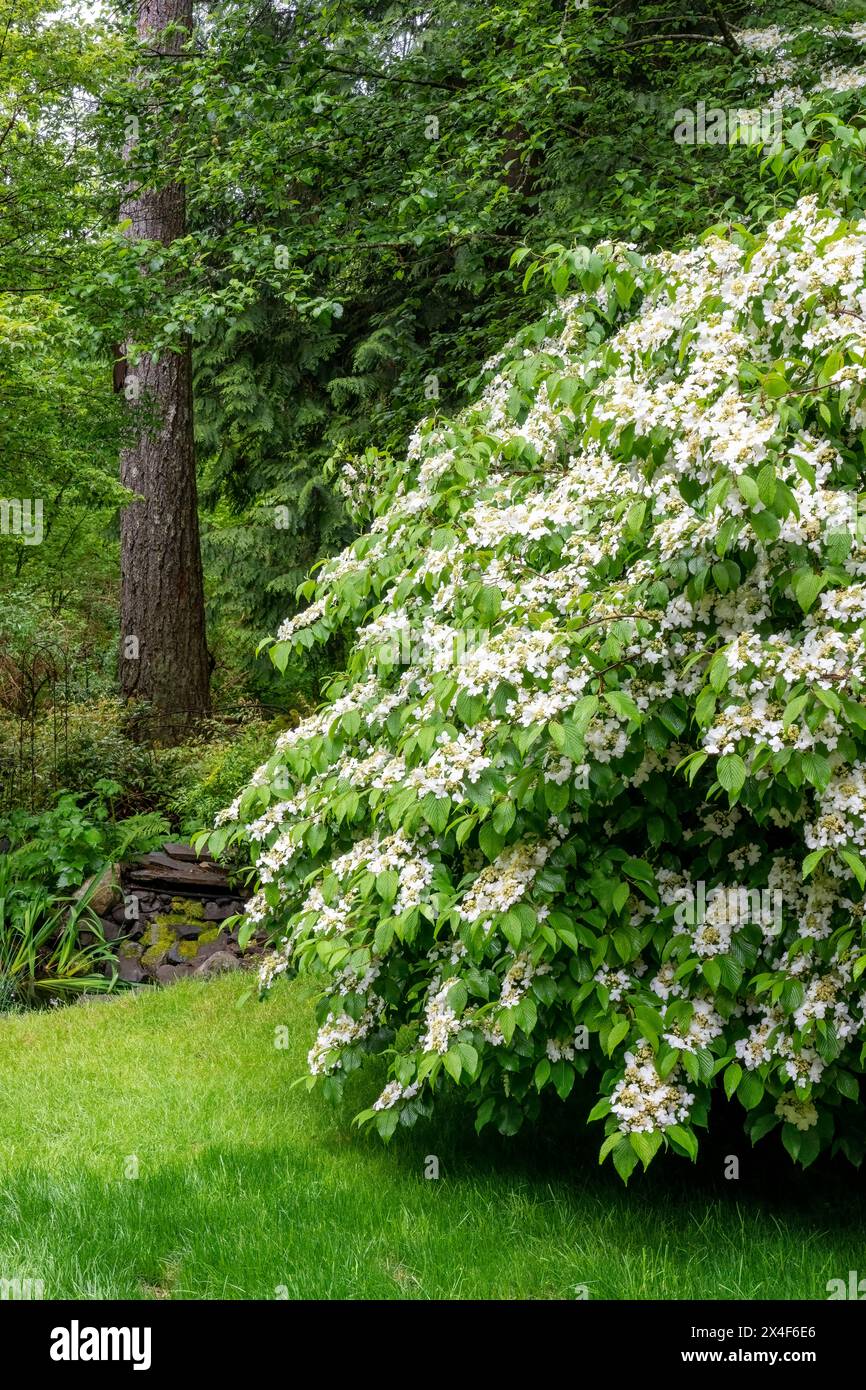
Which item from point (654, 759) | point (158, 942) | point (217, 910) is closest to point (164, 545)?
point (217, 910)

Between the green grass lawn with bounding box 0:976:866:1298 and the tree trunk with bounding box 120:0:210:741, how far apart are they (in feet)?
17.4

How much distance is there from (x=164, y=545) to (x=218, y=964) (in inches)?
177

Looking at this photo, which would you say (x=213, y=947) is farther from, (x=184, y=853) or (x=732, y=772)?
(x=732, y=772)

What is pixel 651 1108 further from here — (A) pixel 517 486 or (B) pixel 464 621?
(A) pixel 517 486

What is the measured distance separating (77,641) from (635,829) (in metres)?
9.42

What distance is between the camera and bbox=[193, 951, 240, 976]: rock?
7.06 meters

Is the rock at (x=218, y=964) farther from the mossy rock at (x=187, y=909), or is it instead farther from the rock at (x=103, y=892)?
the rock at (x=103, y=892)

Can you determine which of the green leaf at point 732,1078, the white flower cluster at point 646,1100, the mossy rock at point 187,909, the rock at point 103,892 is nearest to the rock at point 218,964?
the mossy rock at point 187,909

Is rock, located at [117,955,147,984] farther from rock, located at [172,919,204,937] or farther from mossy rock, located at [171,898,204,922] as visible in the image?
mossy rock, located at [171,898,204,922]

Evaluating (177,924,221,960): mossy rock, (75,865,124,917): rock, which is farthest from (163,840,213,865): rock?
(177,924,221,960): mossy rock

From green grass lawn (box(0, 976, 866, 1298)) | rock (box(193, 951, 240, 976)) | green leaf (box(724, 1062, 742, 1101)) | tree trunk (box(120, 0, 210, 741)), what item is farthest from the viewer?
tree trunk (box(120, 0, 210, 741))

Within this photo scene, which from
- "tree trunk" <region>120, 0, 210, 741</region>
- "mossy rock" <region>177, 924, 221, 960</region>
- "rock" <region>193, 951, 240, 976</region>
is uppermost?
"tree trunk" <region>120, 0, 210, 741</region>

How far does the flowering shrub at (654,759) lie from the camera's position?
9.36 feet
